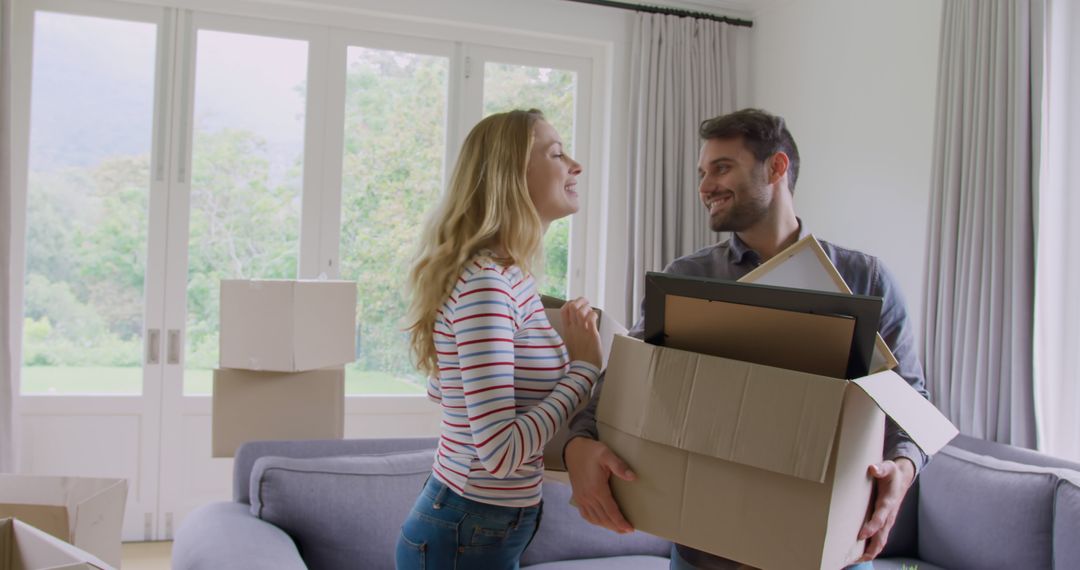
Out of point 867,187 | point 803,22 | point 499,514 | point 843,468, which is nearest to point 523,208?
point 499,514

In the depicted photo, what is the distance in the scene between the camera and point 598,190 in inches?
170

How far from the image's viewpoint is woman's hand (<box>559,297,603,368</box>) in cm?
141

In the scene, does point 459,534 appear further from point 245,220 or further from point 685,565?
point 245,220

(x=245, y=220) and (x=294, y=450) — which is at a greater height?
(x=245, y=220)

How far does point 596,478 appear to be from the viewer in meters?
1.17

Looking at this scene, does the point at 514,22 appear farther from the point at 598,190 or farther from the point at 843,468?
the point at 843,468

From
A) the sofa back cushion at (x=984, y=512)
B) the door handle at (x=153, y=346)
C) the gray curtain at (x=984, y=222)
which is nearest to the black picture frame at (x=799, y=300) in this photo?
the sofa back cushion at (x=984, y=512)

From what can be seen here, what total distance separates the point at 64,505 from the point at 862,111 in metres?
3.30

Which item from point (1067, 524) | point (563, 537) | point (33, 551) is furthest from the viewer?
point (563, 537)

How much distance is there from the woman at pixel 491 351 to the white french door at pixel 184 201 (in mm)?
2584

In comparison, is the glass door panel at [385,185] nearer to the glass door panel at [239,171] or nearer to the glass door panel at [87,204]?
the glass door panel at [239,171]

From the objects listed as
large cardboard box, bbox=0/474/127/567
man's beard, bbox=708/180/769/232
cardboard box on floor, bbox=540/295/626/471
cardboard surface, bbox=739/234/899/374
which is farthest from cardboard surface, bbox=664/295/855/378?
large cardboard box, bbox=0/474/127/567

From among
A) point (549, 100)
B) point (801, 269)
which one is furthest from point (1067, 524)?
point (549, 100)

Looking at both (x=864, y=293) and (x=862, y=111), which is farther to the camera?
(x=862, y=111)
